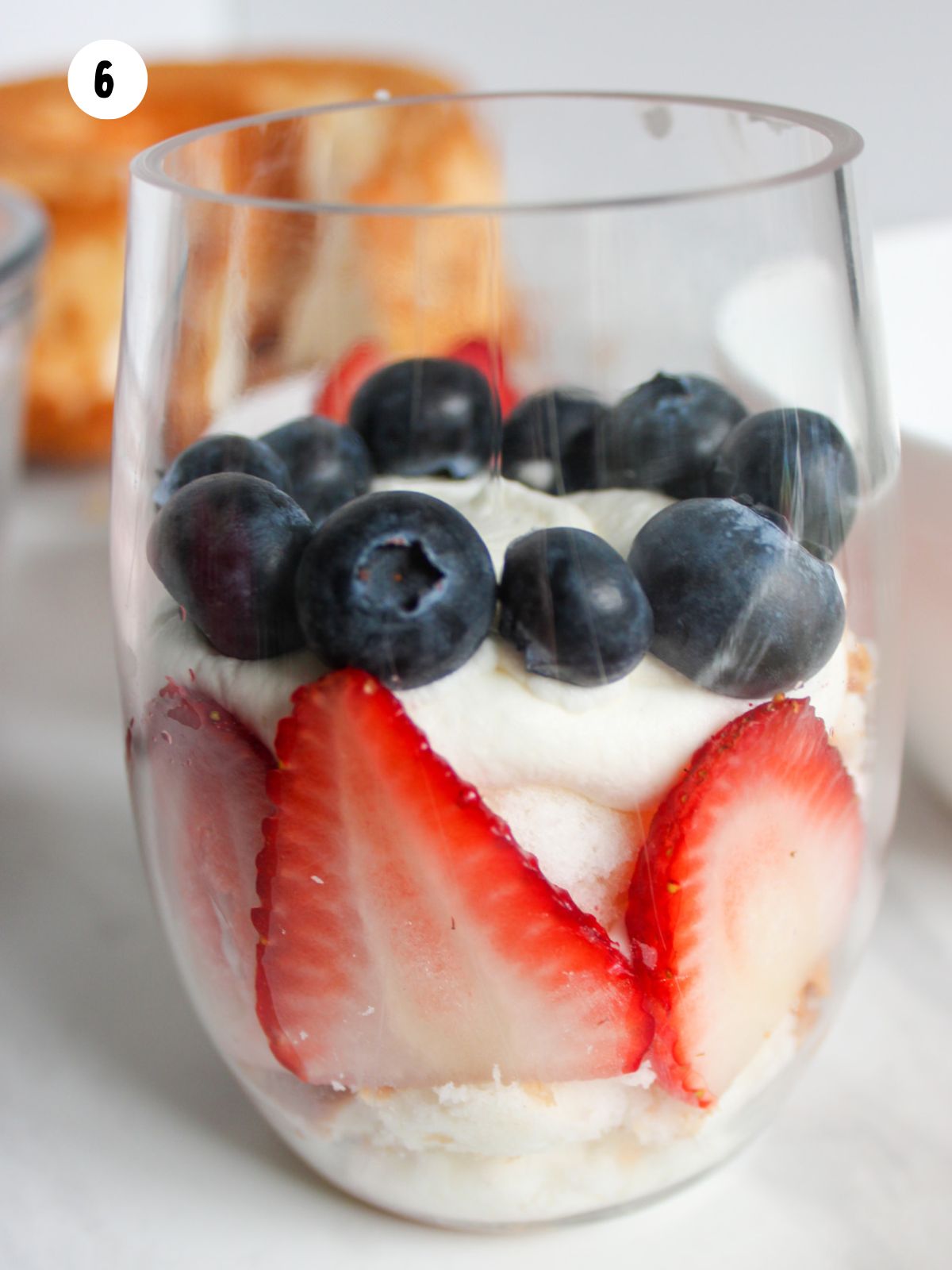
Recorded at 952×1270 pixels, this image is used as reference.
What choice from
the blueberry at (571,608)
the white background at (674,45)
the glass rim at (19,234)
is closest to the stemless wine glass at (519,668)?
the blueberry at (571,608)

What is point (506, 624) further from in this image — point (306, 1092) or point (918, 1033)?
point (918, 1033)

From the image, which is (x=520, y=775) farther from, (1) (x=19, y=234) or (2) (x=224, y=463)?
(1) (x=19, y=234)

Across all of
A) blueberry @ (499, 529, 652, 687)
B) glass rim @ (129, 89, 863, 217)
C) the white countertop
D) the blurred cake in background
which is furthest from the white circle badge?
blueberry @ (499, 529, 652, 687)

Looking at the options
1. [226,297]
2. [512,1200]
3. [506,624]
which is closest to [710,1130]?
[512,1200]

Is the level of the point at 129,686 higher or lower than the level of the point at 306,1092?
higher

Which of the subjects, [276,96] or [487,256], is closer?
[487,256]

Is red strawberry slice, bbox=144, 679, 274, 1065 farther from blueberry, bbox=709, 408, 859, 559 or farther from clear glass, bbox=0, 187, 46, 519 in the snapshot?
clear glass, bbox=0, 187, 46, 519

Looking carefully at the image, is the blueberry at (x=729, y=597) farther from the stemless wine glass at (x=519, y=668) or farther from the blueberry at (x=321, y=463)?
the blueberry at (x=321, y=463)
